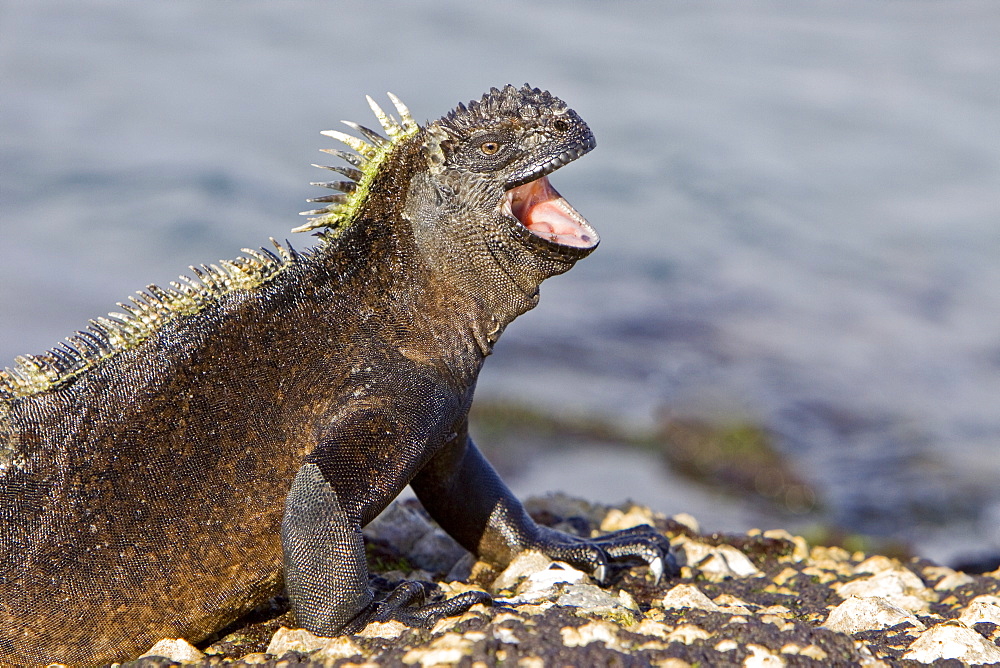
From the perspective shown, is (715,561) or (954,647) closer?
(954,647)

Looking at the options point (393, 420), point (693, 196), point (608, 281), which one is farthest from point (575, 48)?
point (393, 420)

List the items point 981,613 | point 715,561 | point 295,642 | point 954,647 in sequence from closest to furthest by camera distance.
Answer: point 954,647, point 295,642, point 981,613, point 715,561

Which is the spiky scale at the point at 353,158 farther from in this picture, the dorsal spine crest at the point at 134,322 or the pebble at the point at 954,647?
the pebble at the point at 954,647

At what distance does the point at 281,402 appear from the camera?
398 centimetres

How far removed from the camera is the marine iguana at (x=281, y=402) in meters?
3.79

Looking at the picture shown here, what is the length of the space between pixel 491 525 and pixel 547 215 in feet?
4.89

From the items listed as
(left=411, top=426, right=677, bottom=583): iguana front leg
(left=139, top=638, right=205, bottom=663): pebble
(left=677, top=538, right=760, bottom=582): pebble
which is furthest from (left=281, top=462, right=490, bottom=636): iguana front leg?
(left=677, top=538, right=760, bottom=582): pebble

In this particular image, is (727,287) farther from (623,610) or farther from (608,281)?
(623,610)

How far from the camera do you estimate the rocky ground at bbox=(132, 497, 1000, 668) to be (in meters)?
3.02

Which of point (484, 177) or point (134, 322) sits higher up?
point (484, 177)

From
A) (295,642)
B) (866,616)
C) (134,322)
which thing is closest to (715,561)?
(866,616)

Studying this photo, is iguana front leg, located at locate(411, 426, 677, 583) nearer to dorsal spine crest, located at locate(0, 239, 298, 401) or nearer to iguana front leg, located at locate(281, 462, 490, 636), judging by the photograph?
iguana front leg, located at locate(281, 462, 490, 636)

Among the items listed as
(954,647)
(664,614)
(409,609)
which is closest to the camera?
(954,647)

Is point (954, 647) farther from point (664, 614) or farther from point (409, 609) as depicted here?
point (409, 609)
